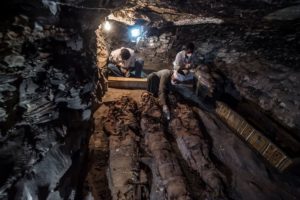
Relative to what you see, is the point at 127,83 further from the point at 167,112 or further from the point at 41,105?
the point at 41,105

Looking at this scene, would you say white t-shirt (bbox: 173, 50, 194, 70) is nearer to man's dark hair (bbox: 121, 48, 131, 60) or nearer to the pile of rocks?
man's dark hair (bbox: 121, 48, 131, 60)

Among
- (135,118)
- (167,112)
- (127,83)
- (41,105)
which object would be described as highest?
(41,105)

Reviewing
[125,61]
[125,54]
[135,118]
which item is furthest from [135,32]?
[135,118]

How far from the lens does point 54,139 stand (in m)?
3.90

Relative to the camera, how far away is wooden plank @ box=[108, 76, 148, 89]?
7820 millimetres

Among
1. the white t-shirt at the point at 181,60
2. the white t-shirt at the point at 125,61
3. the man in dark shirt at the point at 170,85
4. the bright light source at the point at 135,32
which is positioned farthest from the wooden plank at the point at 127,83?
the bright light source at the point at 135,32

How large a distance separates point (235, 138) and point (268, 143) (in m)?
0.86

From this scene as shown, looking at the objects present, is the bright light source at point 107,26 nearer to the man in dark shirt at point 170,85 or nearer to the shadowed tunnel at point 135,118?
the shadowed tunnel at point 135,118

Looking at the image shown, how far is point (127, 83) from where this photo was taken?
7863mm

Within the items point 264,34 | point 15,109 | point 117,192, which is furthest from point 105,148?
point 264,34

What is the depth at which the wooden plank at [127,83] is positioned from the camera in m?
7.82

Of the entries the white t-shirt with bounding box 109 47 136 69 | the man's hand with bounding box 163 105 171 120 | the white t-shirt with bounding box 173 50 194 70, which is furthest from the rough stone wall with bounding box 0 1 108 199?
the white t-shirt with bounding box 173 50 194 70

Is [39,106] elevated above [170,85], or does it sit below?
above

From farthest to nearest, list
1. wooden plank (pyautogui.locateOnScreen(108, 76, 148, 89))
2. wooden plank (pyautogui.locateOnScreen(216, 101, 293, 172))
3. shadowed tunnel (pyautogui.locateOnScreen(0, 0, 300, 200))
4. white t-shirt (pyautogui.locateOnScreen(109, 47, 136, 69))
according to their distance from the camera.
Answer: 1. white t-shirt (pyautogui.locateOnScreen(109, 47, 136, 69))
2. wooden plank (pyautogui.locateOnScreen(108, 76, 148, 89))
3. wooden plank (pyautogui.locateOnScreen(216, 101, 293, 172))
4. shadowed tunnel (pyautogui.locateOnScreen(0, 0, 300, 200))
